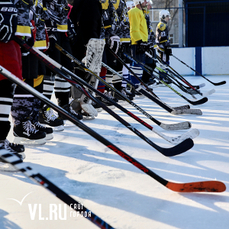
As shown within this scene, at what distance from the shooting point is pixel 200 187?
1.27 metres

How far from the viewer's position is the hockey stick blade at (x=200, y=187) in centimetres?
125

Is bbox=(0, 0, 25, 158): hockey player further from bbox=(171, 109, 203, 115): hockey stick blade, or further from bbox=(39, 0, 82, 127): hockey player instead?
bbox=(171, 109, 203, 115): hockey stick blade

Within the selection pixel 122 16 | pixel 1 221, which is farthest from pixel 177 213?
pixel 122 16

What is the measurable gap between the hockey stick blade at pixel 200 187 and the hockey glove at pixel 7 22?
100cm

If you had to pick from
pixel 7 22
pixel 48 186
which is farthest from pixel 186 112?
pixel 48 186

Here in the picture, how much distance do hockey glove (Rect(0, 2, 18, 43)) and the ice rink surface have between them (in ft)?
2.11

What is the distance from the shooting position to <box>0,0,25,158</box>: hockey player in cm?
154

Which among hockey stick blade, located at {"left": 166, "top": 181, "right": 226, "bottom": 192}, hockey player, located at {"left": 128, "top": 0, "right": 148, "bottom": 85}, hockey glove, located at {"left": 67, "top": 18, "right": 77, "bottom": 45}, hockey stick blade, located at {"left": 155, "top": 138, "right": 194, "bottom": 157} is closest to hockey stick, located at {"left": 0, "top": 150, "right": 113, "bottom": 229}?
hockey stick blade, located at {"left": 166, "top": 181, "right": 226, "bottom": 192}

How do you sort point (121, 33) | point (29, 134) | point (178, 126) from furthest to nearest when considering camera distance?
point (121, 33)
point (178, 126)
point (29, 134)

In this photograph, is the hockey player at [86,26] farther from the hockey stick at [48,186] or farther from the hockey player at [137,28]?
the hockey stick at [48,186]

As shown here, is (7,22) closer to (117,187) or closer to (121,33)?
(117,187)

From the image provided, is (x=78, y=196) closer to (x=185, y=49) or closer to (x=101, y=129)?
(x=101, y=129)

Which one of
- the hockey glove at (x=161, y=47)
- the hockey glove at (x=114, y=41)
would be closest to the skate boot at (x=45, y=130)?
the hockey glove at (x=114, y=41)

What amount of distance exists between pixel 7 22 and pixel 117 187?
0.92m
